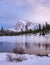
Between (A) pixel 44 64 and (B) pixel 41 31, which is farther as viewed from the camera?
(B) pixel 41 31

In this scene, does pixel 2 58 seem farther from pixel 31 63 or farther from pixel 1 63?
pixel 31 63

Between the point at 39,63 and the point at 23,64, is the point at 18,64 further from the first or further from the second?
the point at 39,63

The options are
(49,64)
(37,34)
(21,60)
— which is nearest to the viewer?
(49,64)

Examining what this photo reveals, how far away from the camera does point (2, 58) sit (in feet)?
30.8

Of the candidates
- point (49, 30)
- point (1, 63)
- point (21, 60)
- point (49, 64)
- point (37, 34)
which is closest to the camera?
point (49, 64)

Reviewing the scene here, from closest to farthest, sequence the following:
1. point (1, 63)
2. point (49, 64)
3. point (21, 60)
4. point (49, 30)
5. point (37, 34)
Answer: point (49, 64), point (1, 63), point (21, 60), point (37, 34), point (49, 30)

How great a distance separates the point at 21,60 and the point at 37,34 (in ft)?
192

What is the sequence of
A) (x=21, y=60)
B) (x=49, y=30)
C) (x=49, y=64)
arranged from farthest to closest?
(x=49, y=30) → (x=21, y=60) → (x=49, y=64)

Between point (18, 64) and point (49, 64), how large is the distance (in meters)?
1.48

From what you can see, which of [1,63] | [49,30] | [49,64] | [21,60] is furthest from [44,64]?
[49,30]

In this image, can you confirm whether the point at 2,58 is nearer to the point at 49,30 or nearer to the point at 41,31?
the point at 41,31

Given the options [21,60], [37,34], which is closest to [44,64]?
[21,60]

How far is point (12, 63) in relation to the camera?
328 inches

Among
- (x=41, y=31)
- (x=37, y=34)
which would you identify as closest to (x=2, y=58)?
(x=37, y=34)
